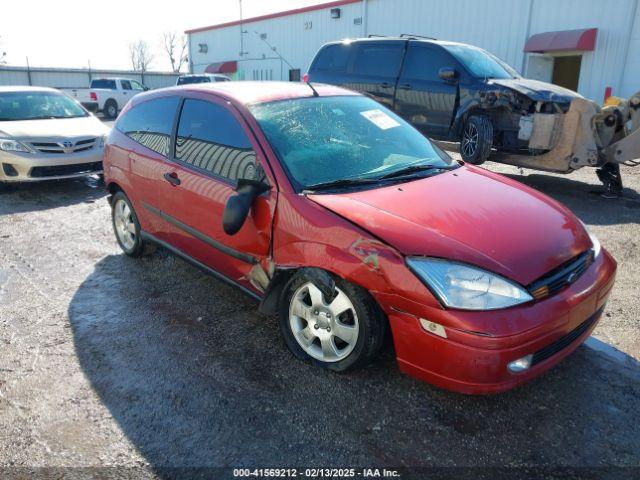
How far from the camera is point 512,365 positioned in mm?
2248

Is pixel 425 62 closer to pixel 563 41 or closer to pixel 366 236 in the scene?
pixel 366 236

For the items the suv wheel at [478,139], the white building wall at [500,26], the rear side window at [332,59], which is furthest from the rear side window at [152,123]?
the white building wall at [500,26]

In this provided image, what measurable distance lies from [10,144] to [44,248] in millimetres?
2857

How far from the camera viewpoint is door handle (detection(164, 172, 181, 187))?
3624mm

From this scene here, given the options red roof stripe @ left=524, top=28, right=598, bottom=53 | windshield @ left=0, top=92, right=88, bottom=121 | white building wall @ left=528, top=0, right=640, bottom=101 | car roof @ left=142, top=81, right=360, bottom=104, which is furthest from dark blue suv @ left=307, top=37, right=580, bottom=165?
white building wall @ left=528, top=0, right=640, bottom=101

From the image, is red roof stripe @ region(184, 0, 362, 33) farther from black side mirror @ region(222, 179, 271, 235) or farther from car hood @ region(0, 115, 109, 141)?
black side mirror @ region(222, 179, 271, 235)

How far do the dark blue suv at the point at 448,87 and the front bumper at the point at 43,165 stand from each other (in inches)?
174

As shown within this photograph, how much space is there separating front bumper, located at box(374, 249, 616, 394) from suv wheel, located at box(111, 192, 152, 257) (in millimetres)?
2914

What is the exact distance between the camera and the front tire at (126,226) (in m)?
A: 4.52

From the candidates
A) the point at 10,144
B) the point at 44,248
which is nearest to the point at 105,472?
the point at 44,248

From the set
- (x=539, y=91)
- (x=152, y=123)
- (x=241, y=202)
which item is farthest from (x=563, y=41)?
(x=241, y=202)

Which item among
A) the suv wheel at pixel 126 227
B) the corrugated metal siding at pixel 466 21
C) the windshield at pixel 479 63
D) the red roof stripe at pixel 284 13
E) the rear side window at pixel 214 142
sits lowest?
the suv wheel at pixel 126 227

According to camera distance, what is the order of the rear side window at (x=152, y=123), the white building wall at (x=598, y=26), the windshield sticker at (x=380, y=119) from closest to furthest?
the windshield sticker at (x=380, y=119) < the rear side window at (x=152, y=123) < the white building wall at (x=598, y=26)

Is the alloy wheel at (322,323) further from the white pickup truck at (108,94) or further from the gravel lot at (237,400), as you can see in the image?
the white pickup truck at (108,94)
